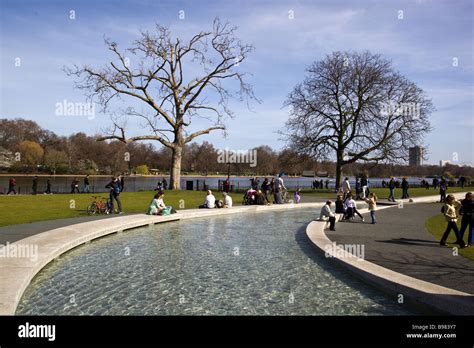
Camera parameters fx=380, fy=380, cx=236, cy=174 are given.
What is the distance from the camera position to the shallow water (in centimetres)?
622

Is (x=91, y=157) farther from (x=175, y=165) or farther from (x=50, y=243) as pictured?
(x=50, y=243)

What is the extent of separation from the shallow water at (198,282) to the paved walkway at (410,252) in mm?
1237

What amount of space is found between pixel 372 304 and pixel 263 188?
70.5ft

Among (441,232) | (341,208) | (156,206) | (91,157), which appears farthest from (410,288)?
(91,157)

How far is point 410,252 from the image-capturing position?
9969 mm

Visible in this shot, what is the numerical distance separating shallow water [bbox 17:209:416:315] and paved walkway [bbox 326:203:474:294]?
124 cm

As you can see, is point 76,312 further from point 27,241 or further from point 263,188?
point 263,188

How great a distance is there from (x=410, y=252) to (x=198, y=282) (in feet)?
19.1

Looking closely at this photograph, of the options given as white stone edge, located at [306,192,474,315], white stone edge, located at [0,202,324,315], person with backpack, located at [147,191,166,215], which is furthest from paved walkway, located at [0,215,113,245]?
white stone edge, located at [306,192,474,315]

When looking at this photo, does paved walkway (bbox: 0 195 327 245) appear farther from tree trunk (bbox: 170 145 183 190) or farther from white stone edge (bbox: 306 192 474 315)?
tree trunk (bbox: 170 145 183 190)

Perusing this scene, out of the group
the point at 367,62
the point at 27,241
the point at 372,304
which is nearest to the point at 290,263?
the point at 372,304

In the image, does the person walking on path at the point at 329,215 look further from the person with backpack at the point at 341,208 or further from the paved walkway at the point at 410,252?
the person with backpack at the point at 341,208

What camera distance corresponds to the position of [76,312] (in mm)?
5953
